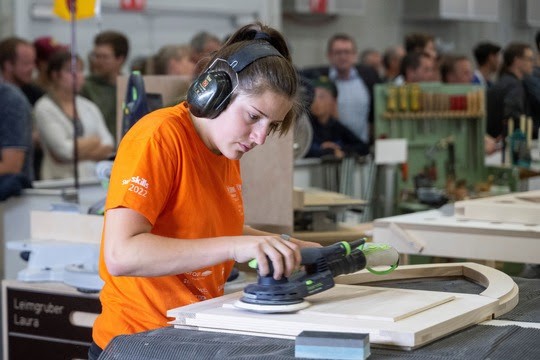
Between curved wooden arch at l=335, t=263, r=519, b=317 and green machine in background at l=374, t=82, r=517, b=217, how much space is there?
3.12 m

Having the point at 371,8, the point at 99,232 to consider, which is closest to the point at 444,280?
the point at 99,232

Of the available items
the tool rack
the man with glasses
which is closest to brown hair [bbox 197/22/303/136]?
Answer: the tool rack

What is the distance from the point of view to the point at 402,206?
5613mm

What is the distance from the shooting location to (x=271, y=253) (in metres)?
1.79

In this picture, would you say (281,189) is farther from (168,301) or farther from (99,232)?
(168,301)

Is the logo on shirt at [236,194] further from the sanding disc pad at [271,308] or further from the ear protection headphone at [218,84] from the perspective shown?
the sanding disc pad at [271,308]

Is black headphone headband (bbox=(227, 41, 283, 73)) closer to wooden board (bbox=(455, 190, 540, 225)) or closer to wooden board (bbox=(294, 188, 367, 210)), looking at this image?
wooden board (bbox=(455, 190, 540, 225))

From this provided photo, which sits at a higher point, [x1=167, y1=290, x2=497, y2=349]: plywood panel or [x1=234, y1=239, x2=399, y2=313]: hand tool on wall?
[x1=234, y1=239, x2=399, y2=313]: hand tool on wall

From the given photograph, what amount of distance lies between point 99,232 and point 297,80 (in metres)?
1.40

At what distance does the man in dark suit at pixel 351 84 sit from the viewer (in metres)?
7.29

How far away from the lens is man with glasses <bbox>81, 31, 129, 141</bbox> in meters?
6.43

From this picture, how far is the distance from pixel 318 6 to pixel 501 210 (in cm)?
782

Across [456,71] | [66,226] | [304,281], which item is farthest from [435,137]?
[304,281]

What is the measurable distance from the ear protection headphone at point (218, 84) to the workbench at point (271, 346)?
1.46 ft
